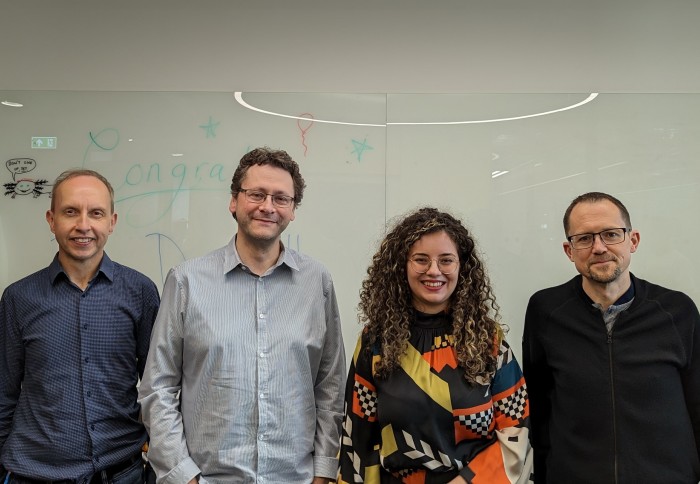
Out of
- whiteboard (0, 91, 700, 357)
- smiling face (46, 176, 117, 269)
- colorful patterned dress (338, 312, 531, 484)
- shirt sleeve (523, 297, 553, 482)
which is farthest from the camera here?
whiteboard (0, 91, 700, 357)

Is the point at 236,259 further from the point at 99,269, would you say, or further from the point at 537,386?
the point at 537,386

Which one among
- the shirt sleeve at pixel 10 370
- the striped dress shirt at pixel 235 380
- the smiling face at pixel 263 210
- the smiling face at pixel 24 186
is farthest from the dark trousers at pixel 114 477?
the smiling face at pixel 24 186

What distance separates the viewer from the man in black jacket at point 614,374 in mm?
1618

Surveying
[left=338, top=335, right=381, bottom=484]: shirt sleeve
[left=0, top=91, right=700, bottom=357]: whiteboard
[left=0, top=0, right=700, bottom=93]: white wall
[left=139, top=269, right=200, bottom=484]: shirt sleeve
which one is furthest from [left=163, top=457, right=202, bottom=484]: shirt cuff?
[left=0, top=0, right=700, bottom=93]: white wall

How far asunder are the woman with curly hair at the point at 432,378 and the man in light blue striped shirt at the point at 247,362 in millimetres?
131

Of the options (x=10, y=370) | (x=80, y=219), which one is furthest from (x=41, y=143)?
(x=10, y=370)

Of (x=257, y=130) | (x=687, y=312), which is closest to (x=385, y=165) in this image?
(x=257, y=130)

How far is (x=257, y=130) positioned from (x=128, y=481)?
5.05 feet

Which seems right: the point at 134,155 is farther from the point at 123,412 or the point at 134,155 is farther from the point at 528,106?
the point at 528,106

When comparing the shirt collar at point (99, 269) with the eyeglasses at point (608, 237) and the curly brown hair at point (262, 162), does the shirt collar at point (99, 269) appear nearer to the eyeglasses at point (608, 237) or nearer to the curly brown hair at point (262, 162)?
the curly brown hair at point (262, 162)

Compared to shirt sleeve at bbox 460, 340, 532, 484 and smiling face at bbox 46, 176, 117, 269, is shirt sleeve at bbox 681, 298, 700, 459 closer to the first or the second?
shirt sleeve at bbox 460, 340, 532, 484

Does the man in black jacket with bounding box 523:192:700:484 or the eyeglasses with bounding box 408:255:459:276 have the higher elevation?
the eyeglasses with bounding box 408:255:459:276

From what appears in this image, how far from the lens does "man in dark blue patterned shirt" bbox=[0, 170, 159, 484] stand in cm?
160

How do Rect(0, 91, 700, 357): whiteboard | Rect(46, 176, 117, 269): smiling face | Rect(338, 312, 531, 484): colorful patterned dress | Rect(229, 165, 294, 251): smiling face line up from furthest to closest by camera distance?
Rect(0, 91, 700, 357): whiteboard → Rect(46, 176, 117, 269): smiling face → Rect(229, 165, 294, 251): smiling face → Rect(338, 312, 531, 484): colorful patterned dress
